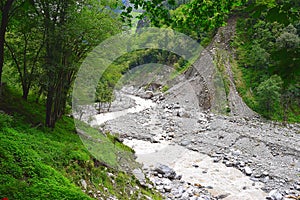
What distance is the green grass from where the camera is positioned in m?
3.64

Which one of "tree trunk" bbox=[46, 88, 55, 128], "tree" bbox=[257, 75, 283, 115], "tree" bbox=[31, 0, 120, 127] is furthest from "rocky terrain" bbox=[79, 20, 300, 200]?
"tree" bbox=[31, 0, 120, 127]

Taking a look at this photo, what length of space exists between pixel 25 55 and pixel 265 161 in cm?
1133

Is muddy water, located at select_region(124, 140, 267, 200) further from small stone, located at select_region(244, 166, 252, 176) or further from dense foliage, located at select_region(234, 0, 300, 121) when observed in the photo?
dense foliage, located at select_region(234, 0, 300, 121)

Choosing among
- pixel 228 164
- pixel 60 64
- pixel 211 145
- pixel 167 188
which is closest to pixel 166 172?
pixel 167 188

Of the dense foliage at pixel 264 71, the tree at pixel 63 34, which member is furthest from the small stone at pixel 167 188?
the dense foliage at pixel 264 71

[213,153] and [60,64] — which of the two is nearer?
[60,64]

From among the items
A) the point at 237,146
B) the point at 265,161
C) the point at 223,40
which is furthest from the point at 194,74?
the point at 265,161

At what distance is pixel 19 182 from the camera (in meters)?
3.59

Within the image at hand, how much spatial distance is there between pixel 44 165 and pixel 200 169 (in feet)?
26.7

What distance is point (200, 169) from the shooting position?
11.2 m

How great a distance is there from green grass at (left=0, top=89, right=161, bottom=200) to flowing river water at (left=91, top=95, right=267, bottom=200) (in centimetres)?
316

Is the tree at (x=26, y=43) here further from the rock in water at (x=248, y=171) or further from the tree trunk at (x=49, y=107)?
the rock in water at (x=248, y=171)

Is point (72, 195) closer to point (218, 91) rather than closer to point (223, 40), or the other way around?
point (218, 91)

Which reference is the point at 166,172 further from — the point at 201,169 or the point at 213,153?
the point at 213,153
